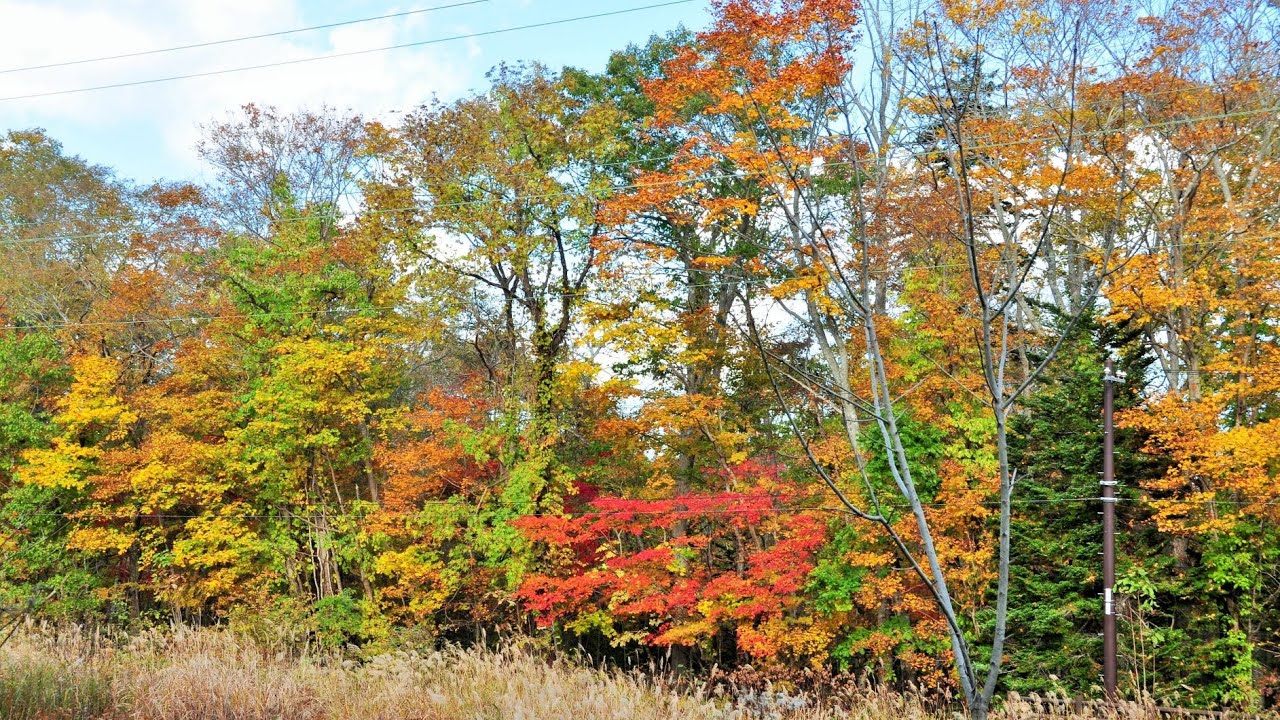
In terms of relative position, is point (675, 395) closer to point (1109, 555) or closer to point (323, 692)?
point (1109, 555)

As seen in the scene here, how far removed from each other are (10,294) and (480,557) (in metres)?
13.1

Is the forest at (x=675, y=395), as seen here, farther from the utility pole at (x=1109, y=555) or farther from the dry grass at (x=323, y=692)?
the dry grass at (x=323, y=692)

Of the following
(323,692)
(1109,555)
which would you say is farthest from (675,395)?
(323,692)

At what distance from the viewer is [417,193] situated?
17.8m

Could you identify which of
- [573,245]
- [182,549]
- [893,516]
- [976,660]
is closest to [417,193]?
[573,245]

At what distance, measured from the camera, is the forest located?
43.6 feet

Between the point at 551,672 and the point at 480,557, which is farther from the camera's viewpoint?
the point at 480,557

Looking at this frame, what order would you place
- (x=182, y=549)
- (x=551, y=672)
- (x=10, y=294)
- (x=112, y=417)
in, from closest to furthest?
(x=551, y=672) < (x=182, y=549) < (x=112, y=417) < (x=10, y=294)

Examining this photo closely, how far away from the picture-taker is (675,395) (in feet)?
59.2

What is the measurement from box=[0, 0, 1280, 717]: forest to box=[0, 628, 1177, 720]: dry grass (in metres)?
4.15

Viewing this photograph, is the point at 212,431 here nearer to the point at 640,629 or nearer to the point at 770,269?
the point at 640,629

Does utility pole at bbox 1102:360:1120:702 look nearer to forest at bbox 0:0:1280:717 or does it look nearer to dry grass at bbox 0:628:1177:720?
forest at bbox 0:0:1280:717

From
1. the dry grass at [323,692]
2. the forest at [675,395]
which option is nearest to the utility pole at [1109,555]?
the forest at [675,395]

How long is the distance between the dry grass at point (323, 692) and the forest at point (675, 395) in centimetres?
415
